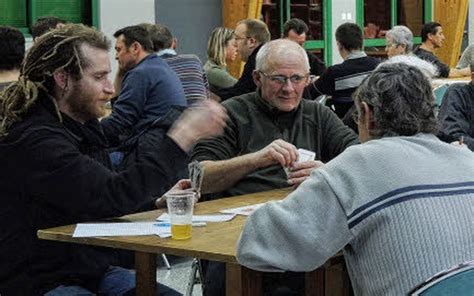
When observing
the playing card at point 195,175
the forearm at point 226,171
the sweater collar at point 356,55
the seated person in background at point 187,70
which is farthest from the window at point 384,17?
the playing card at point 195,175

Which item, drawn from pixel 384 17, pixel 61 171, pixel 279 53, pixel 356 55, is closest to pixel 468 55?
pixel 356 55

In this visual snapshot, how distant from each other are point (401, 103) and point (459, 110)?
116 inches

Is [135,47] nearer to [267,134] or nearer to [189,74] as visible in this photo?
[189,74]

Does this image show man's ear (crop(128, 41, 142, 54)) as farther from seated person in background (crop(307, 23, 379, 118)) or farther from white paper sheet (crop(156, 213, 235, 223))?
white paper sheet (crop(156, 213, 235, 223))

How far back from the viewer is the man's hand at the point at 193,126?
109 inches

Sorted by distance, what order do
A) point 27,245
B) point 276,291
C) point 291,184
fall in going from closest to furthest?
A: point 27,245
point 276,291
point 291,184

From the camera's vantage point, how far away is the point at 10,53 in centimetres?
523

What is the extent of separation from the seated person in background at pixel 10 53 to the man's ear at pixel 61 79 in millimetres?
2449

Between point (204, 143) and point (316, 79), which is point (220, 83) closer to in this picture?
point (316, 79)

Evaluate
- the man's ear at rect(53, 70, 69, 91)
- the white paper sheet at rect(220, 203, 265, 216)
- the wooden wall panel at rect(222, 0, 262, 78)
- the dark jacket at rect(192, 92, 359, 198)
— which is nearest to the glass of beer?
the white paper sheet at rect(220, 203, 265, 216)

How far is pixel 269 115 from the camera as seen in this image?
3775mm

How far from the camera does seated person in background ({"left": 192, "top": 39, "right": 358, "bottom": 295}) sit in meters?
3.53

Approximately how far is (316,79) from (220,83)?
32.2 inches

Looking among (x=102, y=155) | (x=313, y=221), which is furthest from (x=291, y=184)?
(x=313, y=221)
